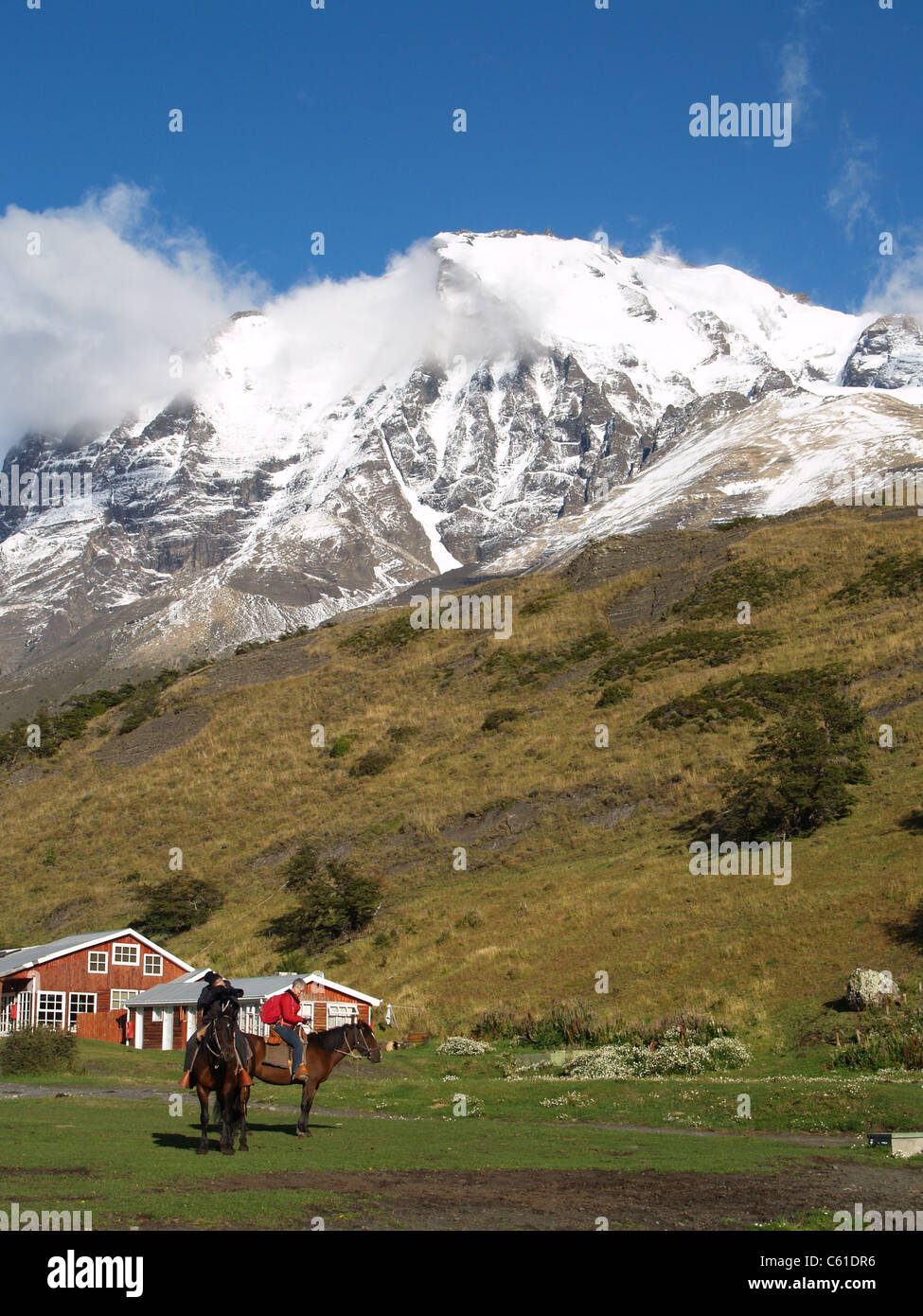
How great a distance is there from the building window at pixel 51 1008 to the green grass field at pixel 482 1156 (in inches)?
561

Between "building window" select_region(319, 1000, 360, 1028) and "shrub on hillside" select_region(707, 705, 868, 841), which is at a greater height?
"shrub on hillside" select_region(707, 705, 868, 841)

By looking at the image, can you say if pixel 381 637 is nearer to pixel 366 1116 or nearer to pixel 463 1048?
pixel 463 1048

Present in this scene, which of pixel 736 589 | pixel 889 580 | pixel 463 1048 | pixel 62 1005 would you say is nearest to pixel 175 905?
pixel 62 1005

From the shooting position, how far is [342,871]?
50281 mm

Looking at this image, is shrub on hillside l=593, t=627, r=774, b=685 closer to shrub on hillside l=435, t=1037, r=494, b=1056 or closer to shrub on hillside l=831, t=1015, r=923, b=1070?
shrub on hillside l=435, t=1037, r=494, b=1056

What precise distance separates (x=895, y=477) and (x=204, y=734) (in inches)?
5079

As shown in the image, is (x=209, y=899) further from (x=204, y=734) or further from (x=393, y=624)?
(x=393, y=624)

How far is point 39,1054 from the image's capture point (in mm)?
29781

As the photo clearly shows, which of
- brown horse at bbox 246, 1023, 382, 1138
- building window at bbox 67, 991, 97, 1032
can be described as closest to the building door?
building window at bbox 67, 991, 97, 1032

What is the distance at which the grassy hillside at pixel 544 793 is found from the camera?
36.7 metres

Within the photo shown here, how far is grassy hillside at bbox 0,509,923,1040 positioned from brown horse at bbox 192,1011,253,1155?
60.4ft

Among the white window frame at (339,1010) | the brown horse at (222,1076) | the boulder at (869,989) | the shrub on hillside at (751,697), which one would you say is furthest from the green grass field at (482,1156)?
the shrub on hillside at (751,697)

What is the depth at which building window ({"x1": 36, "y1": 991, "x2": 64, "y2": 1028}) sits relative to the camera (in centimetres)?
4144
